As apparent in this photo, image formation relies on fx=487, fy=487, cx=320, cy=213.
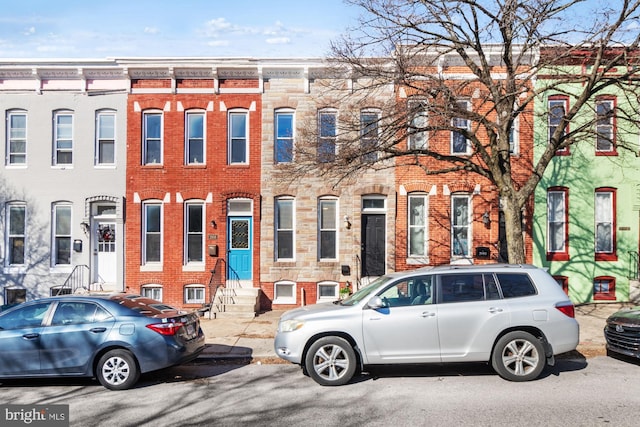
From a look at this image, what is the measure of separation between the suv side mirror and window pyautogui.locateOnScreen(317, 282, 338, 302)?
765 cm

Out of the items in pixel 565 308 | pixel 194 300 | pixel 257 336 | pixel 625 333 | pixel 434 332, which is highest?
pixel 565 308

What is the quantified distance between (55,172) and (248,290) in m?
Result: 7.34

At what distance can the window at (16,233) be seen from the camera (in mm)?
15656

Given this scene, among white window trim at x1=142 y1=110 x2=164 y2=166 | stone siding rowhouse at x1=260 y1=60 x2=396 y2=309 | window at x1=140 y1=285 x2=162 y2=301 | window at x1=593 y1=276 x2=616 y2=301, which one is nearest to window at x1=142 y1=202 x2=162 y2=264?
window at x1=140 y1=285 x2=162 y2=301

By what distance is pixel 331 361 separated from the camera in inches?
297

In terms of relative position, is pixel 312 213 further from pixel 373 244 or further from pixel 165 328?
pixel 165 328

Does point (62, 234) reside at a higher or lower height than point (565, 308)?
higher

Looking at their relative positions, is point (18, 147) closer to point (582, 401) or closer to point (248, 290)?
point (248, 290)

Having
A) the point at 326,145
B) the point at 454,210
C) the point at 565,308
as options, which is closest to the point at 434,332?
the point at 565,308

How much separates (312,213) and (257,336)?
5120 mm

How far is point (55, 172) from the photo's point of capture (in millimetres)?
15617

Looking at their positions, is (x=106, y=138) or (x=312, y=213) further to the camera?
(x=106, y=138)

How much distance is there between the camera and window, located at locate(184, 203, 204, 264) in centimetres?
1565

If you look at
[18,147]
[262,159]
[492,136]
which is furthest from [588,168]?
[18,147]
